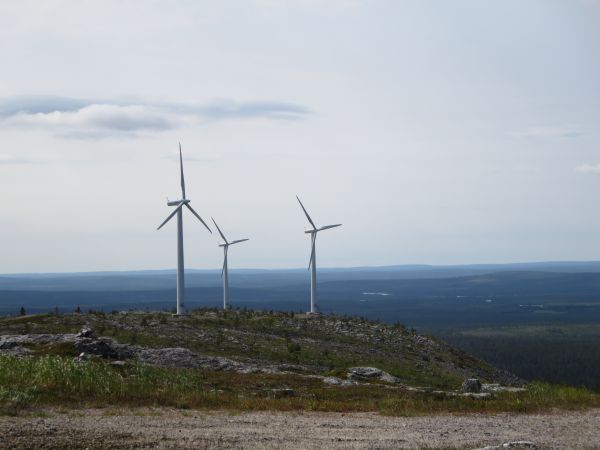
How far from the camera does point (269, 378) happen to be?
1489 inches

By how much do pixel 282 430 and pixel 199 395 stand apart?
6.76 metres

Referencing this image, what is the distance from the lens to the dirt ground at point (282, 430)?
20125 mm

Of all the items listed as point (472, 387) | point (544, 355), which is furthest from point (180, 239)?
point (544, 355)

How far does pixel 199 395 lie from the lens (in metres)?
28.5

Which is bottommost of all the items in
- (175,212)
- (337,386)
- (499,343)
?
(499,343)

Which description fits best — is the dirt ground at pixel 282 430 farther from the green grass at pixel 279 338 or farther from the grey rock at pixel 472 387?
the green grass at pixel 279 338

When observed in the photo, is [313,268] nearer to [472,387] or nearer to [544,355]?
[472,387]

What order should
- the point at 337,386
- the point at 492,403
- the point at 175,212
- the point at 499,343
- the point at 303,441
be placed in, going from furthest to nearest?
the point at 499,343, the point at 175,212, the point at 337,386, the point at 492,403, the point at 303,441

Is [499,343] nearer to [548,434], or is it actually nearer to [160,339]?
→ [160,339]

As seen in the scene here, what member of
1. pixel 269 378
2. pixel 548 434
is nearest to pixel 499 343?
pixel 269 378

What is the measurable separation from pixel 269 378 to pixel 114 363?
7.30 meters

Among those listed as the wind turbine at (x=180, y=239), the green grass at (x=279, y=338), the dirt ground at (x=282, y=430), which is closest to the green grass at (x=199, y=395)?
the dirt ground at (x=282, y=430)

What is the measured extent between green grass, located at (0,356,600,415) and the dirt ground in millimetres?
1255

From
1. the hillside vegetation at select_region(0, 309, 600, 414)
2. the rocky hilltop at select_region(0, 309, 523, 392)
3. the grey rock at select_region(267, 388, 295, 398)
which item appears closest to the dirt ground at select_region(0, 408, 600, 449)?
the hillside vegetation at select_region(0, 309, 600, 414)
